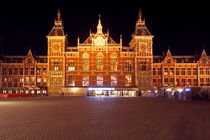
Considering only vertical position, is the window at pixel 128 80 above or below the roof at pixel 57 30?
below

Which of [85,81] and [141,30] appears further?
[141,30]

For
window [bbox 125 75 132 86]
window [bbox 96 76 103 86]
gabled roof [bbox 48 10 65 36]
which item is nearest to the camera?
window [bbox 96 76 103 86]

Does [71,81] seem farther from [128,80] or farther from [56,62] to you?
[128,80]

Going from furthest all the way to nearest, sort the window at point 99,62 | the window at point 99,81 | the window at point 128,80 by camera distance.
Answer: the window at point 99,62, the window at point 128,80, the window at point 99,81

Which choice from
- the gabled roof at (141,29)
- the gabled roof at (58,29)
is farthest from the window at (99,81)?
the gabled roof at (58,29)

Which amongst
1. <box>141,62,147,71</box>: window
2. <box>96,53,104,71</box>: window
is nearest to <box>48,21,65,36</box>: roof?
<box>96,53,104,71</box>: window

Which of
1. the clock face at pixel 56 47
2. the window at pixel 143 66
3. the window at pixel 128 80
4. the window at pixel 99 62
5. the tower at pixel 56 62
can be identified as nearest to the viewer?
the tower at pixel 56 62

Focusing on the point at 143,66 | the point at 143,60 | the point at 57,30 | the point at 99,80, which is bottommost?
the point at 99,80

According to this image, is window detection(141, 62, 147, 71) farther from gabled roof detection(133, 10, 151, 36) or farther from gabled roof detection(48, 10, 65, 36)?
gabled roof detection(48, 10, 65, 36)

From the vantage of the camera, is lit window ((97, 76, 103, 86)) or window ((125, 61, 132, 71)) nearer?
lit window ((97, 76, 103, 86))

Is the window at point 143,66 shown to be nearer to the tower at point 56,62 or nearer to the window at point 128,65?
the window at point 128,65

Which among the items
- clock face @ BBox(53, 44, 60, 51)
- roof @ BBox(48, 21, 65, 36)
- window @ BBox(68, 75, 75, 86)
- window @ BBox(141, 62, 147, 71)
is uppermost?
roof @ BBox(48, 21, 65, 36)

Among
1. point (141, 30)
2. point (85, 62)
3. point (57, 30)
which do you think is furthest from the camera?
point (141, 30)

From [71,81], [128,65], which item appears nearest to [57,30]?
[71,81]
